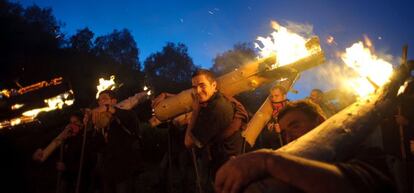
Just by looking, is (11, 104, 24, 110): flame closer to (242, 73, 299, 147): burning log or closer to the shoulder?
(242, 73, 299, 147): burning log

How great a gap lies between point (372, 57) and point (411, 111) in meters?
2.03

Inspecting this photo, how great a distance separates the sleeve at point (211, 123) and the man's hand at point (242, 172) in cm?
284

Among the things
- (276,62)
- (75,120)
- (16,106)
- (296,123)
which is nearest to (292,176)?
(296,123)

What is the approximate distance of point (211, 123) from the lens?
467 cm

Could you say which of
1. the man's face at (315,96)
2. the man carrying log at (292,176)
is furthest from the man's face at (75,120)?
the man carrying log at (292,176)

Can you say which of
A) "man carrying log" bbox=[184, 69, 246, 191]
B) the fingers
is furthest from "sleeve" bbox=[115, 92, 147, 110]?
the fingers

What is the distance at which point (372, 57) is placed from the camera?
180 inches

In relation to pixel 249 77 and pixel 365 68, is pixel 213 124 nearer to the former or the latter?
pixel 249 77

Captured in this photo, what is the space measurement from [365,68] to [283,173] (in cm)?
324

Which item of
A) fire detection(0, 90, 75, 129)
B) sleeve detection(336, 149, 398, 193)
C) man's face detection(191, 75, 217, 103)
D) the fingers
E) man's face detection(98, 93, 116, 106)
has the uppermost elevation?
fire detection(0, 90, 75, 129)

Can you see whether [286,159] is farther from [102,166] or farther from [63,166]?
[63,166]

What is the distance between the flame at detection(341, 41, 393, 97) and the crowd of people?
0.41 metres

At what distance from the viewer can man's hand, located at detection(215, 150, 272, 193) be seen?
1.70 meters

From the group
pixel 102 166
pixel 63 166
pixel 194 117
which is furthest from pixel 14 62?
pixel 194 117
